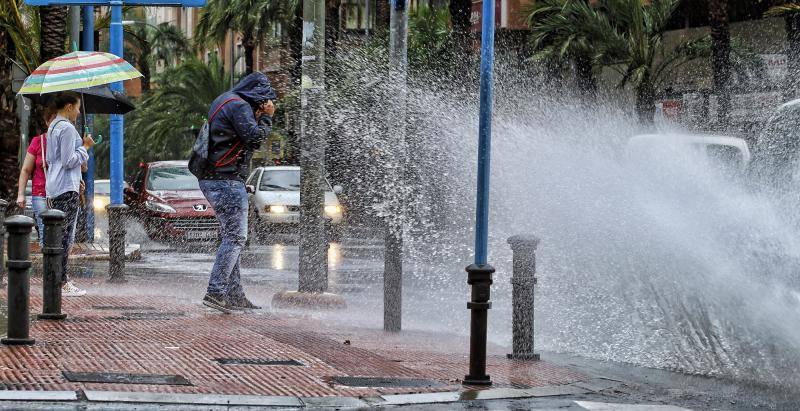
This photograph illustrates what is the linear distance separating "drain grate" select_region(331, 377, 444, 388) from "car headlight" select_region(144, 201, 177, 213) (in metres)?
16.4

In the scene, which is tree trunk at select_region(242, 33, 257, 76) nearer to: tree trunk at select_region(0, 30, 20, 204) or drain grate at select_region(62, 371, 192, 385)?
tree trunk at select_region(0, 30, 20, 204)

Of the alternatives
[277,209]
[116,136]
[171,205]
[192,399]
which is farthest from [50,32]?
[192,399]

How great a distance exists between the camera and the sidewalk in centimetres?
687

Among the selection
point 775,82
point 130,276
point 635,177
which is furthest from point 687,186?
point 775,82

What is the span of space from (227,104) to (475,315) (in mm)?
3900

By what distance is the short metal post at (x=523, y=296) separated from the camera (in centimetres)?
874

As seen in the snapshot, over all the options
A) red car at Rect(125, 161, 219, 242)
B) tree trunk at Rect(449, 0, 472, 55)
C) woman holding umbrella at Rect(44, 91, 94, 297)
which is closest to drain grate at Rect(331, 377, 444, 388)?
woman holding umbrella at Rect(44, 91, 94, 297)

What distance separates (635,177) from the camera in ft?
39.6

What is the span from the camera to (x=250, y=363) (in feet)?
25.8

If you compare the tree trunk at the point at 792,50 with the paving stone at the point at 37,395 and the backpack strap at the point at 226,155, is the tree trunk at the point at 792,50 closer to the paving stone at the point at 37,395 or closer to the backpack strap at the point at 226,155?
the backpack strap at the point at 226,155

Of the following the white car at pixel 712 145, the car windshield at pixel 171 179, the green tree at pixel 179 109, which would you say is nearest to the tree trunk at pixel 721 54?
the car windshield at pixel 171 179

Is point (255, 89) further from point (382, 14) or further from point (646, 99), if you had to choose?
point (382, 14)

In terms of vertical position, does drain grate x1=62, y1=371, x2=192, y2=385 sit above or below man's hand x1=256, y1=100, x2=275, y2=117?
below

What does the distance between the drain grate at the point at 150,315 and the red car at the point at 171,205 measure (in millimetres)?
12731
